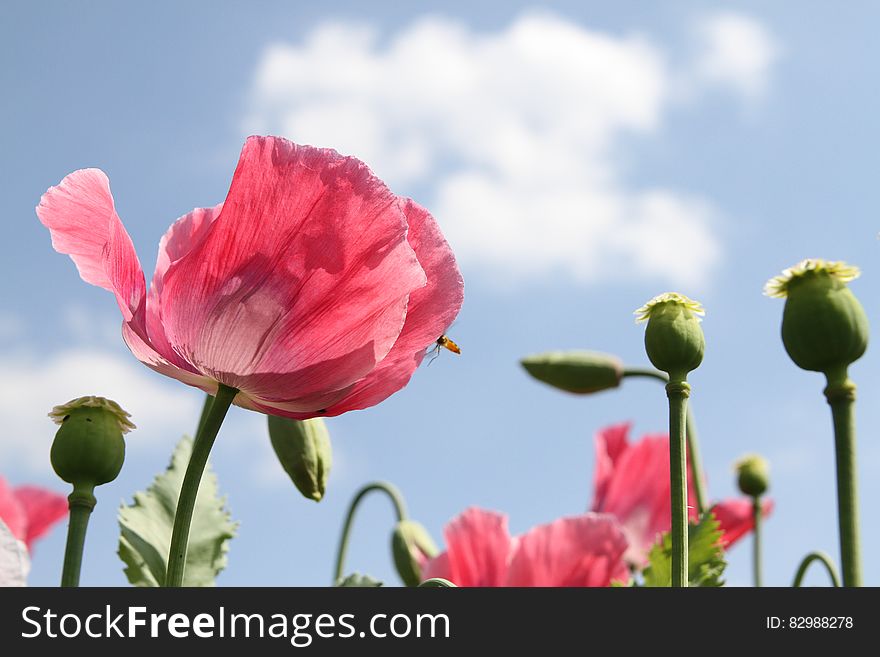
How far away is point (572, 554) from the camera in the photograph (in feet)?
4.78

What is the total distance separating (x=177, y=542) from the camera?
73 centimetres

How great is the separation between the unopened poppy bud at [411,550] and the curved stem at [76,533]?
981 mm

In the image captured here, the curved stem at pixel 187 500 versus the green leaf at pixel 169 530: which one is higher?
the green leaf at pixel 169 530

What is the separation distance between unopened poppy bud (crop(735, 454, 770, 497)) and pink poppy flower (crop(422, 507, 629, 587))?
471 millimetres

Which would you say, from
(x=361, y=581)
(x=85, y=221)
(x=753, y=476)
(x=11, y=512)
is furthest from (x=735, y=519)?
(x=85, y=221)

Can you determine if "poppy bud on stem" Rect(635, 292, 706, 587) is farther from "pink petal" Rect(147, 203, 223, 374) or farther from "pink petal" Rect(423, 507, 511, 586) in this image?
"pink petal" Rect(423, 507, 511, 586)

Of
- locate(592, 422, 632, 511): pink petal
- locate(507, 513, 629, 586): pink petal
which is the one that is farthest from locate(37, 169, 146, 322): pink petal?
locate(592, 422, 632, 511): pink petal

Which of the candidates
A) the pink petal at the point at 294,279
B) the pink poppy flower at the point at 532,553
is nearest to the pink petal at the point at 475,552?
the pink poppy flower at the point at 532,553

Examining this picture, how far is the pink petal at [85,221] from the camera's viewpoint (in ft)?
2.85

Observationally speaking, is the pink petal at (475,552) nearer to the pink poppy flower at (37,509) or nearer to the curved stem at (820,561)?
the curved stem at (820,561)

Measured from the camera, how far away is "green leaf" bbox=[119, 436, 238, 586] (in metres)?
1.21
